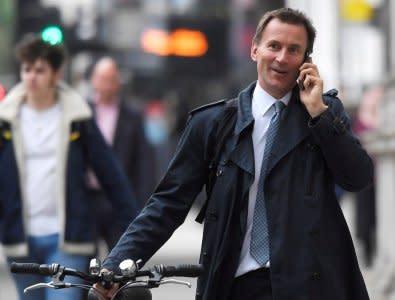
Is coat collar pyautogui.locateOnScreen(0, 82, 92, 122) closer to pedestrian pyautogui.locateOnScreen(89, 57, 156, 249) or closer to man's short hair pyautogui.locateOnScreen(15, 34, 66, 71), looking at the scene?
man's short hair pyautogui.locateOnScreen(15, 34, 66, 71)

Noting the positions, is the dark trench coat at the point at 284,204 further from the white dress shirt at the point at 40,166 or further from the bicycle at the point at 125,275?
the white dress shirt at the point at 40,166

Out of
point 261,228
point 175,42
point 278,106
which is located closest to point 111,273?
point 261,228

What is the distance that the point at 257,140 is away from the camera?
5398mm

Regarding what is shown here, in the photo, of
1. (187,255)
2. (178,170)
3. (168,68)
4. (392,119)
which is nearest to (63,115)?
(178,170)

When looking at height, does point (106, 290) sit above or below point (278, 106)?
below

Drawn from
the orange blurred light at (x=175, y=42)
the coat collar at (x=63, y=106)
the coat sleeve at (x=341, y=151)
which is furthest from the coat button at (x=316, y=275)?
the orange blurred light at (x=175, y=42)

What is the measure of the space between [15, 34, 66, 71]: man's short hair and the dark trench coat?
2.43 metres

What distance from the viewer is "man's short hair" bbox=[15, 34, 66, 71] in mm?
7715

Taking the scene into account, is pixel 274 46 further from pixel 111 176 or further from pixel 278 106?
pixel 111 176

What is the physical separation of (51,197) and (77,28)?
11264mm

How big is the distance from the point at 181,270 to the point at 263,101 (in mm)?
1020

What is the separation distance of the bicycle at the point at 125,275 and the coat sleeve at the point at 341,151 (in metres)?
0.78

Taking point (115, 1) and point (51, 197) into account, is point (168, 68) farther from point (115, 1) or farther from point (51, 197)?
point (51, 197)

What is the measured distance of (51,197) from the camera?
7.54 meters
